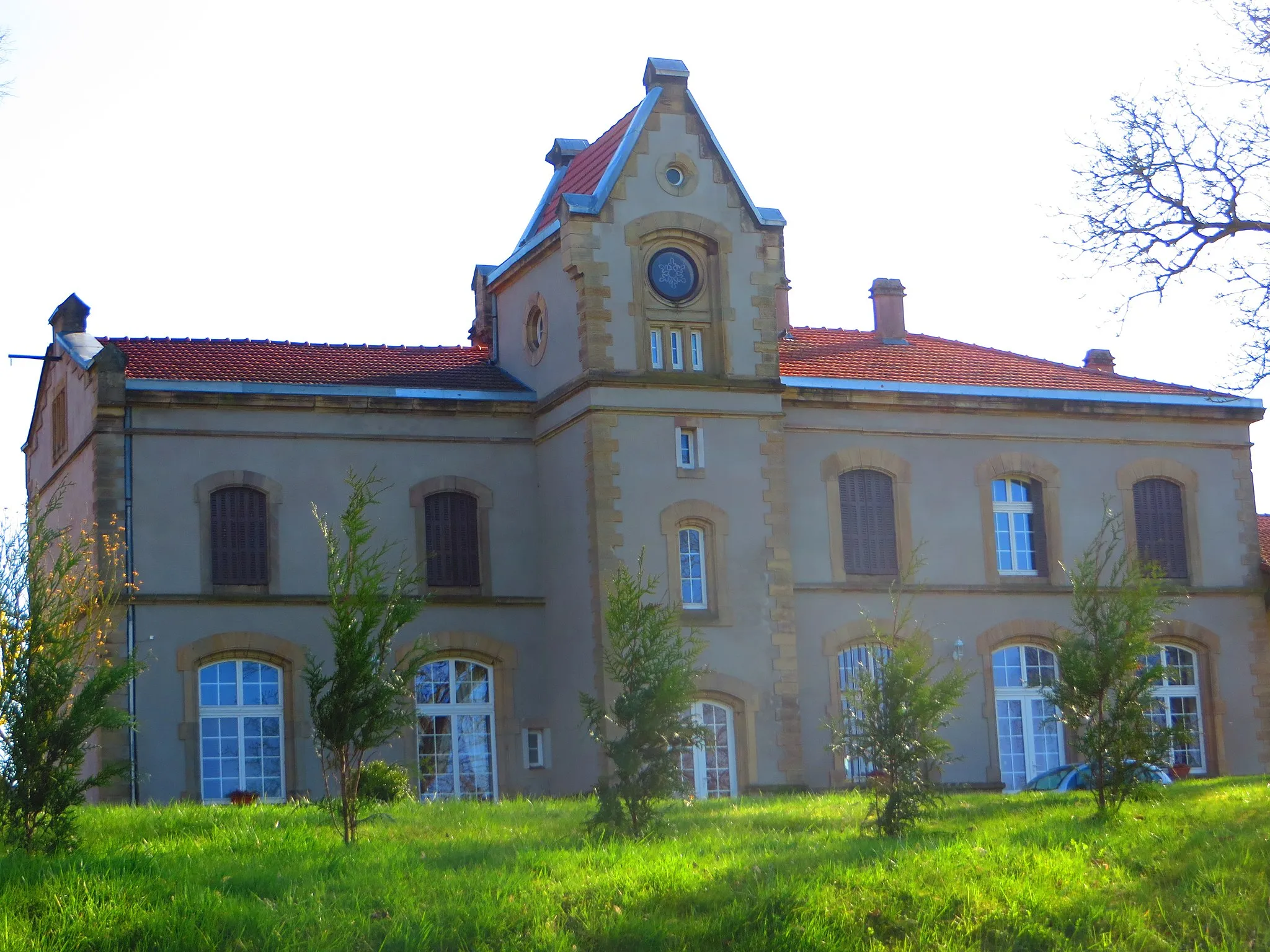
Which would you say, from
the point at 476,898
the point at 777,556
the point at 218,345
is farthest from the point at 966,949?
the point at 218,345

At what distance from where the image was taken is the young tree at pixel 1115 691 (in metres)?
17.9

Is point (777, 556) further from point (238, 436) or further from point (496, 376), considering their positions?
point (238, 436)

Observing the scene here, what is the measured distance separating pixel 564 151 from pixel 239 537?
35.3 feet

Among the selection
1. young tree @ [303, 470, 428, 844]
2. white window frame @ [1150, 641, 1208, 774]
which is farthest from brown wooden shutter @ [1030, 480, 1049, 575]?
young tree @ [303, 470, 428, 844]

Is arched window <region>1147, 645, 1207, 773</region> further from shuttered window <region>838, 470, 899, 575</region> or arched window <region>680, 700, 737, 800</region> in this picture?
arched window <region>680, 700, 737, 800</region>

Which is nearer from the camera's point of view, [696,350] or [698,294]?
[696,350]

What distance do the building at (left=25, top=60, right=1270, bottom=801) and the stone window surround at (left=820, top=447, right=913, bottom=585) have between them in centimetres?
7

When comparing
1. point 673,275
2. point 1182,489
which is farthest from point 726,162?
point 1182,489

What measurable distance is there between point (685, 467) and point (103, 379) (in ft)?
31.0

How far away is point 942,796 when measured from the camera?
17875 millimetres

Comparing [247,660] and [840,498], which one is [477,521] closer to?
[247,660]

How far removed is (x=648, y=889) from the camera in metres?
13.7

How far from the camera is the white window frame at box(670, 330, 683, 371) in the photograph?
28531 mm

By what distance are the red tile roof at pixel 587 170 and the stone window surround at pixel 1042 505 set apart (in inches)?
349
